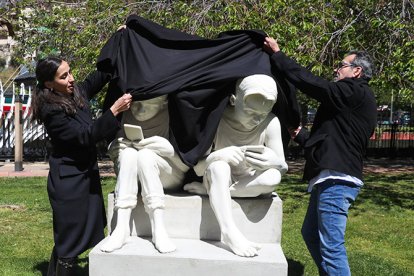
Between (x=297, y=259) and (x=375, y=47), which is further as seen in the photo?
(x=375, y=47)

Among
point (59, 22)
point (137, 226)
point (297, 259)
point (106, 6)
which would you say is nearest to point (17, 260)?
point (137, 226)

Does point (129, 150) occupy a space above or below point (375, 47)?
below

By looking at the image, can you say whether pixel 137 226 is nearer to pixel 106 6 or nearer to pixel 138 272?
pixel 138 272

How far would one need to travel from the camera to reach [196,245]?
349 cm

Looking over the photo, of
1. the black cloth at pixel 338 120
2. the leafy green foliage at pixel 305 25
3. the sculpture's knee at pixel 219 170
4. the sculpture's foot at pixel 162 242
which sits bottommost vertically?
the sculpture's foot at pixel 162 242

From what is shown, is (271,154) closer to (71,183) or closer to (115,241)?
(115,241)

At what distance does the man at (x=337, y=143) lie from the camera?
10.9ft

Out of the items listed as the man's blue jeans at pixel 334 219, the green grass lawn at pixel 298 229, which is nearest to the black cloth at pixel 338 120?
A: the man's blue jeans at pixel 334 219

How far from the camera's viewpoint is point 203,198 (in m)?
3.62

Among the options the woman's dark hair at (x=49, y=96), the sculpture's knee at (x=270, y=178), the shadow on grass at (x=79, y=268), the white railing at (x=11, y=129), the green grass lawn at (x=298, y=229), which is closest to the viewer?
the woman's dark hair at (x=49, y=96)

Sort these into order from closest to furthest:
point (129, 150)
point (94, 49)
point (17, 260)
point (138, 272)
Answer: point (138, 272)
point (129, 150)
point (17, 260)
point (94, 49)

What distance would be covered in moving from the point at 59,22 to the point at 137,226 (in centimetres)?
766

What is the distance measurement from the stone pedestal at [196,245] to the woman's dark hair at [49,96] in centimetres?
71

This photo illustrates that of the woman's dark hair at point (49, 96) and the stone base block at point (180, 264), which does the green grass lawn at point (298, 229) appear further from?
the woman's dark hair at point (49, 96)
